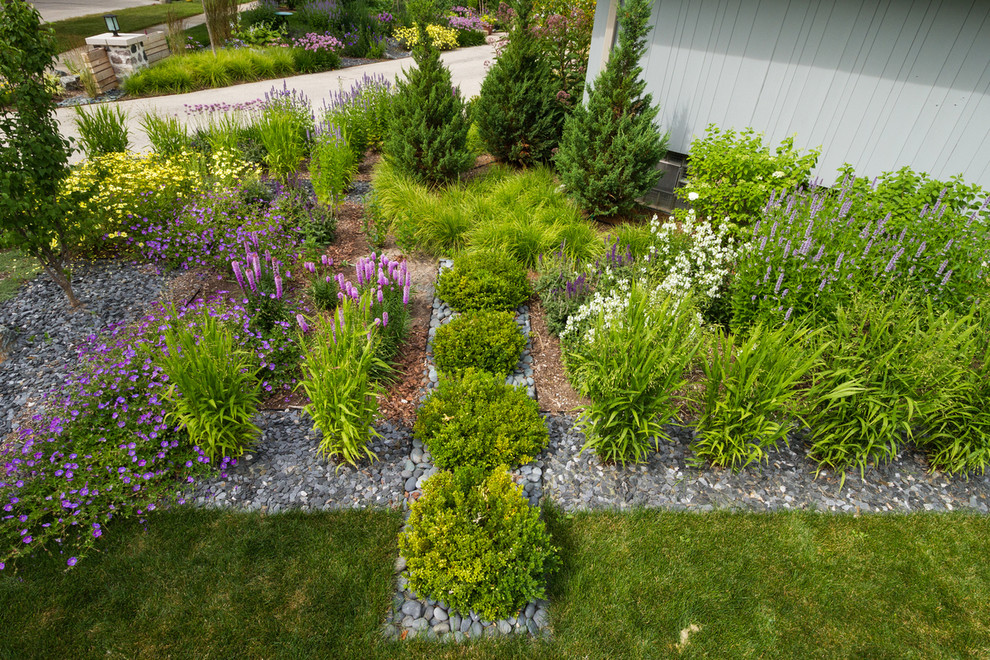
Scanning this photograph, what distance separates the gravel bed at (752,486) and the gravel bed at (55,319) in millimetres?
4012

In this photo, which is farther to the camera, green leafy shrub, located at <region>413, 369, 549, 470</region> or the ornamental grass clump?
green leafy shrub, located at <region>413, 369, 549, 470</region>

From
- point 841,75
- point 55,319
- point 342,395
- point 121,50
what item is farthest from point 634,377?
point 121,50

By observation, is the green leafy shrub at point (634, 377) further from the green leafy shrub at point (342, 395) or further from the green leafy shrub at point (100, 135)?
the green leafy shrub at point (100, 135)

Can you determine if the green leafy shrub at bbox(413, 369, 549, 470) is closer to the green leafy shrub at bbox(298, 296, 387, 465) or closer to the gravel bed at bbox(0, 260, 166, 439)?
the green leafy shrub at bbox(298, 296, 387, 465)

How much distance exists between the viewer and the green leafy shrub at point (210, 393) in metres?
3.29

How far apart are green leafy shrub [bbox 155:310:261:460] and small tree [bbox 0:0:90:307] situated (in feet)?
5.82

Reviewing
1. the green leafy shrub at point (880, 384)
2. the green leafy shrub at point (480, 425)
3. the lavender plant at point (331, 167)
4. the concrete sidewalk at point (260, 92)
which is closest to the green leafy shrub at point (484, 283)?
the green leafy shrub at point (480, 425)

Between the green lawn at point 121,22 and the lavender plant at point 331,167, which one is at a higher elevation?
the green lawn at point 121,22

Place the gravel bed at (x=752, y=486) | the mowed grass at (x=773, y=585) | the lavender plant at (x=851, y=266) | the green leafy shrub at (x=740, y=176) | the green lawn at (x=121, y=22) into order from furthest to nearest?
the green lawn at (x=121, y=22) < the green leafy shrub at (x=740, y=176) < the lavender plant at (x=851, y=266) < the gravel bed at (x=752, y=486) < the mowed grass at (x=773, y=585)

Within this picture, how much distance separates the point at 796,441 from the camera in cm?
404

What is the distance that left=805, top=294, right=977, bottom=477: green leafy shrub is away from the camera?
3.46 meters

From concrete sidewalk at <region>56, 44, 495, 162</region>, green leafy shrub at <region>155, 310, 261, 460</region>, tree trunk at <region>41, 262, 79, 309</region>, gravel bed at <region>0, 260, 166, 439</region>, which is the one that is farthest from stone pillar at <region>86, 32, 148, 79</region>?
green leafy shrub at <region>155, 310, 261, 460</region>

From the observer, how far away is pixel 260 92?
11.1 metres

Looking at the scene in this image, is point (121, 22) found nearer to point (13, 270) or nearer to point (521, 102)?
point (13, 270)
